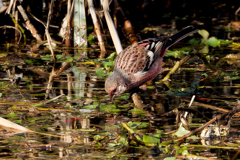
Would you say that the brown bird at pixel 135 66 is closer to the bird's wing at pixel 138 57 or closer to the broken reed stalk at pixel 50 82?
the bird's wing at pixel 138 57

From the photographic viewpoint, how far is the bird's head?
Result: 4.81 meters

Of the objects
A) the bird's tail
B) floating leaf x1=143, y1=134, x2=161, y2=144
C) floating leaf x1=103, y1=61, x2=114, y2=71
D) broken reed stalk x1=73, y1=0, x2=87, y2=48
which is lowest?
floating leaf x1=143, y1=134, x2=161, y2=144

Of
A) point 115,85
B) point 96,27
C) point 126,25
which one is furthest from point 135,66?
point 126,25

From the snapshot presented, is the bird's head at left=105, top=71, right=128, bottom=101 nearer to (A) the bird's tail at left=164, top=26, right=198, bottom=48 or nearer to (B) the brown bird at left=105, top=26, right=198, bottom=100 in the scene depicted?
(B) the brown bird at left=105, top=26, right=198, bottom=100

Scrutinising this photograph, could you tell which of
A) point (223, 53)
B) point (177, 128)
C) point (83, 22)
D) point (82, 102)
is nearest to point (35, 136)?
point (82, 102)

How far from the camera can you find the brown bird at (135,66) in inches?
197

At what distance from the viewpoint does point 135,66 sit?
5352 millimetres

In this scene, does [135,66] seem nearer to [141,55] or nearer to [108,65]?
[141,55]

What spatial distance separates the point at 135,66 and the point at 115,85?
0.63 metres

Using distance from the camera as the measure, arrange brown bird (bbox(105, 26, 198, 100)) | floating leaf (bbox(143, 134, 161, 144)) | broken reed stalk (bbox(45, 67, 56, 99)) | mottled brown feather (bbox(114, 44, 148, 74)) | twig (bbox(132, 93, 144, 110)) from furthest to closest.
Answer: mottled brown feather (bbox(114, 44, 148, 74)), broken reed stalk (bbox(45, 67, 56, 99)), brown bird (bbox(105, 26, 198, 100)), twig (bbox(132, 93, 144, 110)), floating leaf (bbox(143, 134, 161, 144))

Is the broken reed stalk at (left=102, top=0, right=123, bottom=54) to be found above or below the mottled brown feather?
above

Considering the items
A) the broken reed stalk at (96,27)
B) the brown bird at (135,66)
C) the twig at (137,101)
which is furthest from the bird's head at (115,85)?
the broken reed stalk at (96,27)

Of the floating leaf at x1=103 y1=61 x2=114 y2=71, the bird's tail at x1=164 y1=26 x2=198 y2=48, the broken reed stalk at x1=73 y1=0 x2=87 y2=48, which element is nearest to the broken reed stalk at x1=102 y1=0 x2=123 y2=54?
the floating leaf at x1=103 y1=61 x2=114 y2=71

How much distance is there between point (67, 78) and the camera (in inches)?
230
